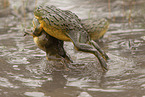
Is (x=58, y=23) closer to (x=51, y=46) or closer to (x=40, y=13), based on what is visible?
(x=40, y=13)

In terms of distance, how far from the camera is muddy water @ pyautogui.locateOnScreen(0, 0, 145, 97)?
4090mm

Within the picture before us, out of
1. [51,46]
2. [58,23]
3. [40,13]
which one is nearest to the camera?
[58,23]

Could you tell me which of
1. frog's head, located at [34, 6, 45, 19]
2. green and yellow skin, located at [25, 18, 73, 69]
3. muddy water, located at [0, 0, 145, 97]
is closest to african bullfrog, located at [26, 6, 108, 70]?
frog's head, located at [34, 6, 45, 19]

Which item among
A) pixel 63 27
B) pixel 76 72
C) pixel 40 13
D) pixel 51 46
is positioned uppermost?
pixel 40 13

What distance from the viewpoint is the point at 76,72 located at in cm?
500

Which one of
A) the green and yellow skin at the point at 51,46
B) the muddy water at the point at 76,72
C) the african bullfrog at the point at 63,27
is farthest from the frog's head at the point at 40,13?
the muddy water at the point at 76,72

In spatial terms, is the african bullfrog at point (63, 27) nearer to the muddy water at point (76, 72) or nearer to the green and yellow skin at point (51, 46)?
the green and yellow skin at point (51, 46)

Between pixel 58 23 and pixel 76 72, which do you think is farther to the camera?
pixel 76 72

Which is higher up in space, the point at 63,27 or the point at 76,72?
the point at 63,27

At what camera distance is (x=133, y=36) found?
759cm

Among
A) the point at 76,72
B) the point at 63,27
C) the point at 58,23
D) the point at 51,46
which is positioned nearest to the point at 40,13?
the point at 58,23

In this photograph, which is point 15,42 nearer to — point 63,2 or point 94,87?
point 94,87

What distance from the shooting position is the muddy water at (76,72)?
13.4ft

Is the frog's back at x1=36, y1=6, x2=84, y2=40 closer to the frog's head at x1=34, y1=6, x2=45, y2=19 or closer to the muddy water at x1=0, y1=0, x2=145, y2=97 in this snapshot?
the frog's head at x1=34, y1=6, x2=45, y2=19
